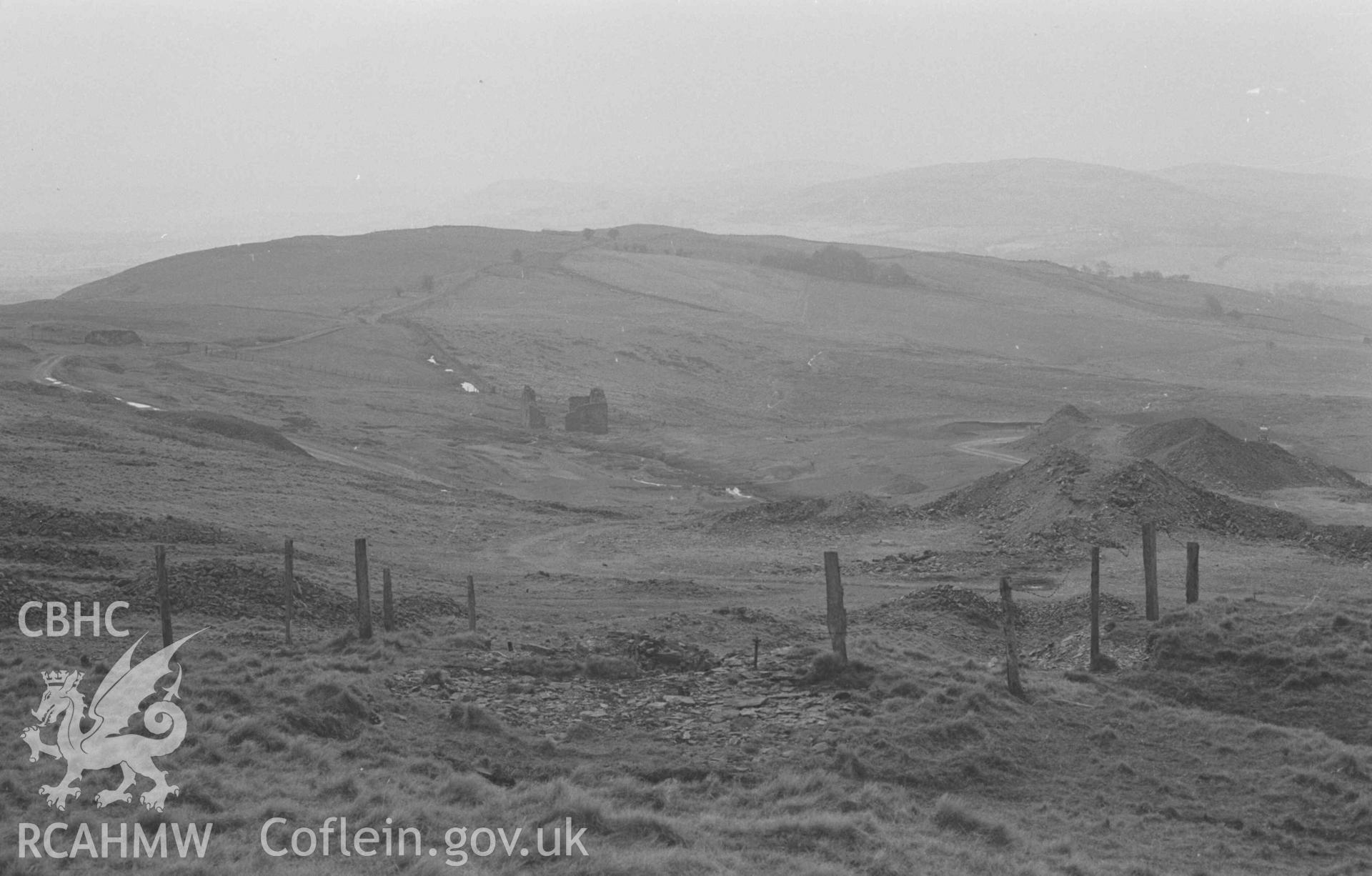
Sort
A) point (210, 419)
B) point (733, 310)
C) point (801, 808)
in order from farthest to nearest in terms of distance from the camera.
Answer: point (733, 310) → point (210, 419) → point (801, 808)

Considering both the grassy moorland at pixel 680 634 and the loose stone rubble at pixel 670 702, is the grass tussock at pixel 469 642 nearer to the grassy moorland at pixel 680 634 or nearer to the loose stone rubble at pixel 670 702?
the grassy moorland at pixel 680 634

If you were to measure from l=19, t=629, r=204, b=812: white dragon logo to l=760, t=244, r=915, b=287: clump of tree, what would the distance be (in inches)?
5268

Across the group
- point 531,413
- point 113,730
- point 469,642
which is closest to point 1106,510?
point 469,642

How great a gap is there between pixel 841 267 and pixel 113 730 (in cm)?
14057

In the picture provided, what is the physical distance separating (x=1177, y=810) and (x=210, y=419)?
49323 millimetres

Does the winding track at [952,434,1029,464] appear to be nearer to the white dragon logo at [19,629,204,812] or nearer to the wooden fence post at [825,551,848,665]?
the wooden fence post at [825,551,848,665]

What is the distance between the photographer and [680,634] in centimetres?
1917

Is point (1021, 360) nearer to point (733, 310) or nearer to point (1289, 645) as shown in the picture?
point (733, 310)

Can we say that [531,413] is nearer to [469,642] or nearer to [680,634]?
[680,634]

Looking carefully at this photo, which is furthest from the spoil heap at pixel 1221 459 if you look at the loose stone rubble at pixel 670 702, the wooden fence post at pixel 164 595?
the wooden fence post at pixel 164 595

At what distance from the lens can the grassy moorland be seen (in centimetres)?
1210

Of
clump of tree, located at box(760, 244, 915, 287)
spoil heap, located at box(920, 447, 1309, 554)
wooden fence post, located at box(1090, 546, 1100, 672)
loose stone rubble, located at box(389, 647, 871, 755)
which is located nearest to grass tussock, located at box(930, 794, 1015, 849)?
loose stone rubble, located at box(389, 647, 871, 755)

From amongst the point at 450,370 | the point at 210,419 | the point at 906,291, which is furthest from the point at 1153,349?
the point at 210,419

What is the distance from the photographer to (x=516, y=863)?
1068cm
